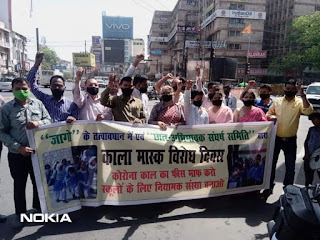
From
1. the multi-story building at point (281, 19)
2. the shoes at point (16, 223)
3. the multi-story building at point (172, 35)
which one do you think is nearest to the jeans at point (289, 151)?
the shoes at point (16, 223)

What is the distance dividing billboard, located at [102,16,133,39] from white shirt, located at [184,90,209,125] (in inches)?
3815

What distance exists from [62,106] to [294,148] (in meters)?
3.32

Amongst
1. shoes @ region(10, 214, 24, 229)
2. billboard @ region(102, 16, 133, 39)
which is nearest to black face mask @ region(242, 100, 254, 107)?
shoes @ region(10, 214, 24, 229)

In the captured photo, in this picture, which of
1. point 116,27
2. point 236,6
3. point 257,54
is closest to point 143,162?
point 257,54

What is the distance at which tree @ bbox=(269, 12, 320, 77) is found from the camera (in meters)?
35.7

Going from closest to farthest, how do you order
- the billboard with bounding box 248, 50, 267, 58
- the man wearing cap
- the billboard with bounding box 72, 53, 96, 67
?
the man wearing cap → the billboard with bounding box 248, 50, 267, 58 → the billboard with bounding box 72, 53, 96, 67

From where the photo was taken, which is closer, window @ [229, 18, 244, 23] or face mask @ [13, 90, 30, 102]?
face mask @ [13, 90, 30, 102]

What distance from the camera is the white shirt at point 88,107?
3676mm

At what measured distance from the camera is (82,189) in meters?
3.22

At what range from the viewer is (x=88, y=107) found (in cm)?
376

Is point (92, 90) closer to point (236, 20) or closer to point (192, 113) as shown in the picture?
point (192, 113)

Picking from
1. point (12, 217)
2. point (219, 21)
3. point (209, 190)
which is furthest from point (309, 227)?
point (219, 21)

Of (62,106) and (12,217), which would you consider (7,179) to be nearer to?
(12,217)

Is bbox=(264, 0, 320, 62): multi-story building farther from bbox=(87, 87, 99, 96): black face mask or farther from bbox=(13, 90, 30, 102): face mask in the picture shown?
bbox=(13, 90, 30, 102): face mask
